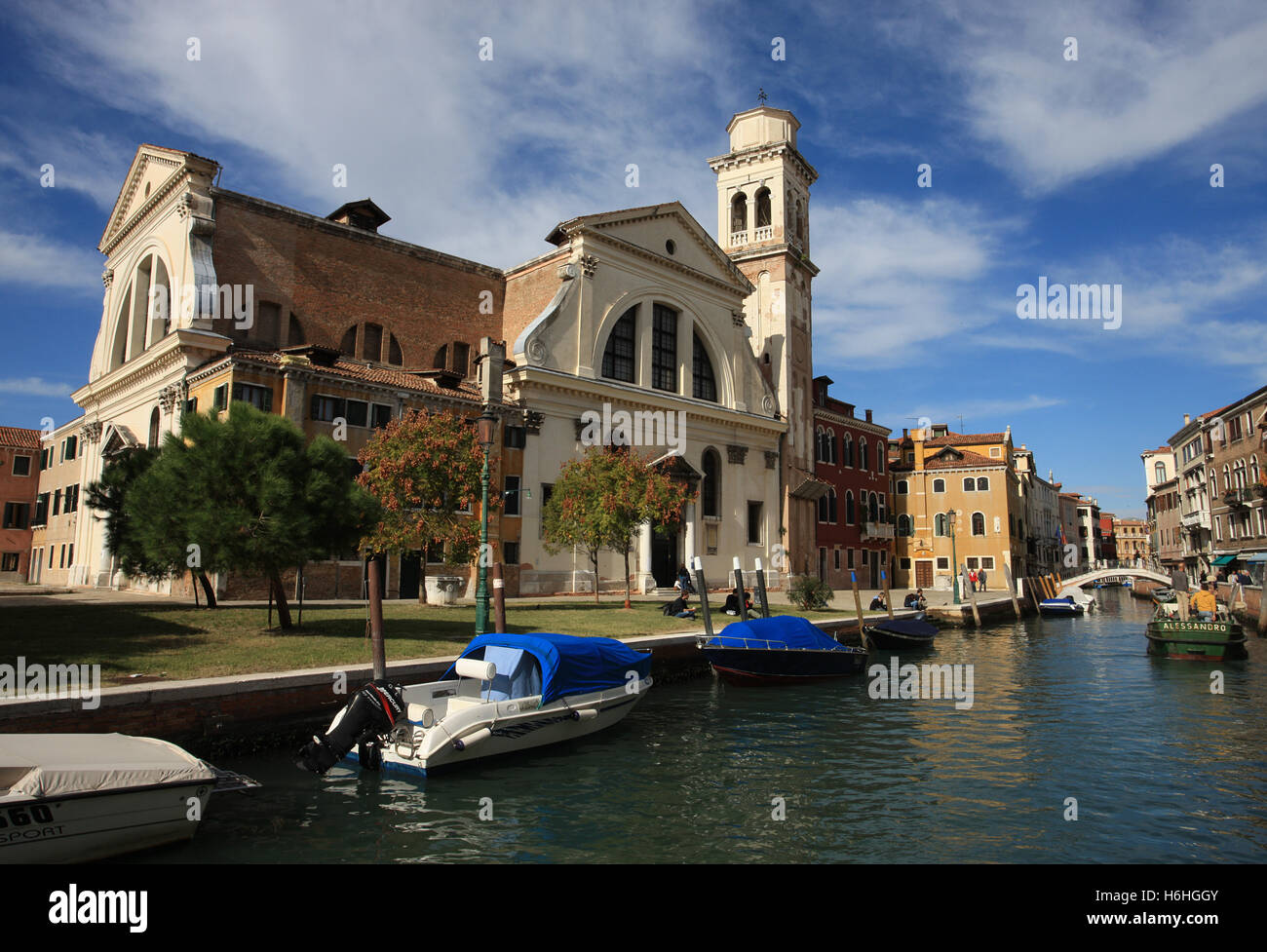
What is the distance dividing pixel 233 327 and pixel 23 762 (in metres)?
23.4

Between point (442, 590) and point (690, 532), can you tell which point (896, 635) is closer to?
point (690, 532)

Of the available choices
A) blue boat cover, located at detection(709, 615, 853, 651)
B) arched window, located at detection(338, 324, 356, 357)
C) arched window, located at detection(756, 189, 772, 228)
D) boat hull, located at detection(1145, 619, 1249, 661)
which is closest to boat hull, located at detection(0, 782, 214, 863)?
blue boat cover, located at detection(709, 615, 853, 651)

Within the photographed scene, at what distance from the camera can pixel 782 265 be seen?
1591 inches

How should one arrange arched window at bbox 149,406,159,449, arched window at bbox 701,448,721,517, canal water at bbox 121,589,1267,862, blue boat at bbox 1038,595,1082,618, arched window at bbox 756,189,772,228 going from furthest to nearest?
arched window at bbox 756,189,772,228, blue boat at bbox 1038,595,1082,618, arched window at bbox 701,448,721,517, arched window at bbox 149,406,159,449, canal water at bbox 121,589,1267,862

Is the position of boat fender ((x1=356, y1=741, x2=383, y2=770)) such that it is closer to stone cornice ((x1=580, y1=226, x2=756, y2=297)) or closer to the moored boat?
the moored boat

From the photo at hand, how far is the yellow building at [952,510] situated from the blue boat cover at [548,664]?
42.2m

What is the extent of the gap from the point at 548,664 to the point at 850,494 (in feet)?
125

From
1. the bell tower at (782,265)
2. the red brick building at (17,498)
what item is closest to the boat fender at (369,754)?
the bell tower at (782,265)

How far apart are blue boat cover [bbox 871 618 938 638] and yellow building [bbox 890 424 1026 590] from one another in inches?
1033

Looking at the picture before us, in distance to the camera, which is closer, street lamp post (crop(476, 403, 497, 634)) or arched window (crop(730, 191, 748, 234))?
street lamp post (crop(476, 403, 497, 634))

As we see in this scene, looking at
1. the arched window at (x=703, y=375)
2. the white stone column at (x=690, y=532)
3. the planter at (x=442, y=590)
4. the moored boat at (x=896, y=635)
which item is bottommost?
the moored boat at (x=896, y=635)

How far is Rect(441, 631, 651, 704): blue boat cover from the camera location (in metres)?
11.6

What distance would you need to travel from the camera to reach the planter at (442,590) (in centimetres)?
2209

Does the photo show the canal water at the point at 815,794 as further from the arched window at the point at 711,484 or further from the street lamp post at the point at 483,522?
the arched window at the point at 711,484
